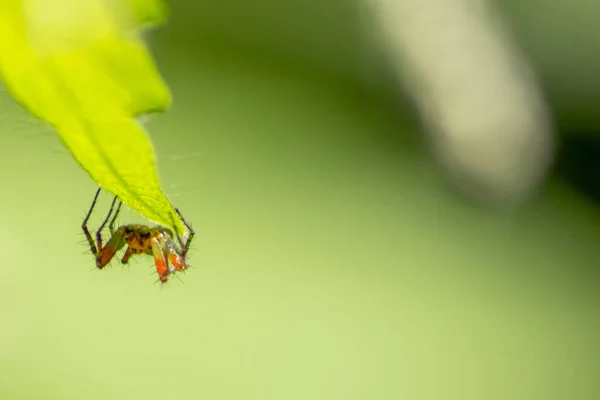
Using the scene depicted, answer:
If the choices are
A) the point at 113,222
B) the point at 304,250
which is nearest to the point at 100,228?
the point at 113,222

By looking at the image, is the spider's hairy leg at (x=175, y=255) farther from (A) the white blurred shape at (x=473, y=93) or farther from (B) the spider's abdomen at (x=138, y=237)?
(A) the white blurred shape at (x=473, y=93)

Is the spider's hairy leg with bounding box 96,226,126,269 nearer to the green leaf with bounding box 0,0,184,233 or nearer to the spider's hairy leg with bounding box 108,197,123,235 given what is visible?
the spider's hairy leg with bounding box 108,197,123,235

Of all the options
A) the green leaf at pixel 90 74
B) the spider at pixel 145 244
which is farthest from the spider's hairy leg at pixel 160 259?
the green leaf at pixel 90 74

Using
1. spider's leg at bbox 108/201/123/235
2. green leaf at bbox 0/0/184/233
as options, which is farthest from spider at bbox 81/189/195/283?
green leaf at bbox 0/0/184/233

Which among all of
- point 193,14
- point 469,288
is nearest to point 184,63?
point 193,14

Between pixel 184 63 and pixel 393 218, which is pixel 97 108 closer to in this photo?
pixel 184 63

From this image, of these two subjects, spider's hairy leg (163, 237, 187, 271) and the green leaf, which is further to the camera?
spider's hairy leg (163, 237, 187, 271)

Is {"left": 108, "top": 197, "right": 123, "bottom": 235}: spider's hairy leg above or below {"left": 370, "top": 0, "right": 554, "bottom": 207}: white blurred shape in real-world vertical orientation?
below
